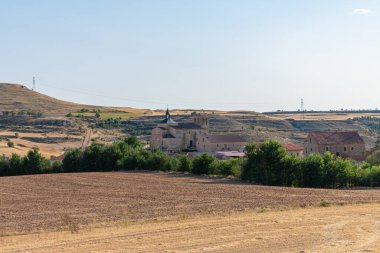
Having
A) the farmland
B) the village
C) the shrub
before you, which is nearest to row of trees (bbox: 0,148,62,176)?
the shrub

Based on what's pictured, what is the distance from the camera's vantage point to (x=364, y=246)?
65.6 ft

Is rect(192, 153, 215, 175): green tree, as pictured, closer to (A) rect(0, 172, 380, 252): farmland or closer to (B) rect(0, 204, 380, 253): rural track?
(A) rect(0, 172, 380, 252): farmland

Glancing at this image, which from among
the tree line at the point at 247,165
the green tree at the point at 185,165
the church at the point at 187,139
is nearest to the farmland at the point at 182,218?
the tree line at the point at 247,165

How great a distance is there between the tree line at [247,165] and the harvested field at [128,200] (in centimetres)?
775

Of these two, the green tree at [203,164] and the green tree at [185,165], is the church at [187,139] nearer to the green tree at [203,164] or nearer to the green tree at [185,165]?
the green tree at [185,165]

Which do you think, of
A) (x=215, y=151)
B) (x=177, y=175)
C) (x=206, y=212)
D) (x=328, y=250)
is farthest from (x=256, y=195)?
(x=215, y=151)

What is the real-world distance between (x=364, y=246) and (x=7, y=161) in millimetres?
65326

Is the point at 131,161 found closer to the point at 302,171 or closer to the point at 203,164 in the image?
the point at 203,164

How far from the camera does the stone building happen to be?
291 feet

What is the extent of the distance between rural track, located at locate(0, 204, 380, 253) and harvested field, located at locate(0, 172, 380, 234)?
2.95 m

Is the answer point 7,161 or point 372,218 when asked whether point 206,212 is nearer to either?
point 372,218

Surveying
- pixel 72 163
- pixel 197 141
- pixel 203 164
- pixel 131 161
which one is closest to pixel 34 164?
pixel 72 163

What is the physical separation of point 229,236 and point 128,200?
16544 millimetres

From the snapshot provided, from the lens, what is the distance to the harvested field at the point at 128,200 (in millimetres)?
29470
